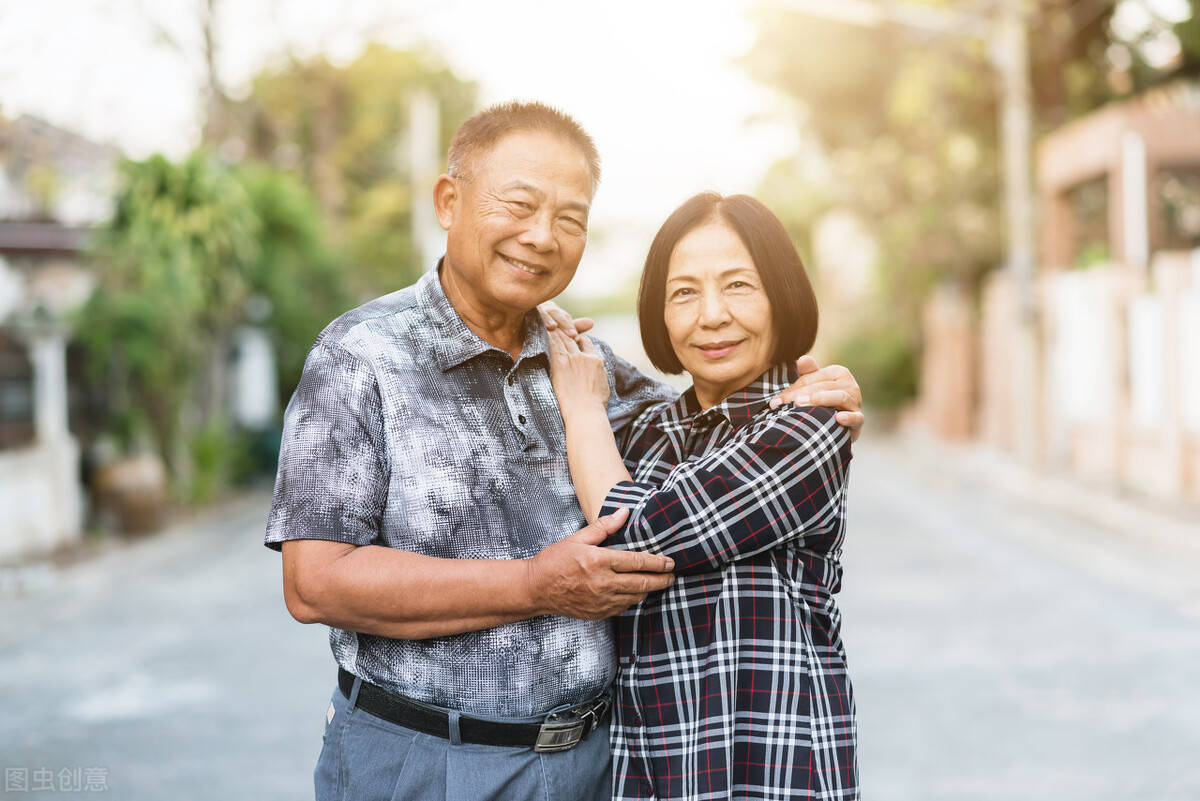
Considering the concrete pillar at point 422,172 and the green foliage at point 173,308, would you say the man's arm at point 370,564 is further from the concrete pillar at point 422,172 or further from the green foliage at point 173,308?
the concrete pillar at point 422,172

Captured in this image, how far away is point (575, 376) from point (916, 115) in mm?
22394

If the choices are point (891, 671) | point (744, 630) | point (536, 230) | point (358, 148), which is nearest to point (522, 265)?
point (536, 230)

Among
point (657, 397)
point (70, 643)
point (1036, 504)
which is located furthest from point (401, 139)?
point (657, 397)

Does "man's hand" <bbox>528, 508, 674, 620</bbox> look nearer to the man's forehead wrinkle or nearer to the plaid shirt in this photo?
the plaid shirt

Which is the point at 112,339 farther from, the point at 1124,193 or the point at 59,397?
the point at 1124,193

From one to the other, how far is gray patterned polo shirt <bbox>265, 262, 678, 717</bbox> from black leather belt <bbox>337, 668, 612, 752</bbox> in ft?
0.07

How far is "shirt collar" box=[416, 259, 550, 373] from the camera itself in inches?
88.9

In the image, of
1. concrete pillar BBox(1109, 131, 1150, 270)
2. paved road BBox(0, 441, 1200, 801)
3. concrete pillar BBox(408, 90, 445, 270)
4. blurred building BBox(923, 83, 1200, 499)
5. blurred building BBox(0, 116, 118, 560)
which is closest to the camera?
paved road BBox(0, 441, 1200, 801)

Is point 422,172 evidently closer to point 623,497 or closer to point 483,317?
point 483,317

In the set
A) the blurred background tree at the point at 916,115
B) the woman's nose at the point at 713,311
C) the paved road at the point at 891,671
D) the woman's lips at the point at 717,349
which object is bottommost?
the paved road at the point at 891,671

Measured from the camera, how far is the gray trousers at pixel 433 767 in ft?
7.06

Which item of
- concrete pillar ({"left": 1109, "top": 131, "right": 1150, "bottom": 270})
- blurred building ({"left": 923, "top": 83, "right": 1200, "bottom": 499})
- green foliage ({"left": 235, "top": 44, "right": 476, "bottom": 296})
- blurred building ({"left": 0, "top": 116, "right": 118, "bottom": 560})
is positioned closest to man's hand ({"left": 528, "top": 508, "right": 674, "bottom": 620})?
blurred building ({"left": 0, "top": 116, "right": 118, "bottom": 560})

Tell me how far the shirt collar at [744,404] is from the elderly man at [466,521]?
0.10 meters

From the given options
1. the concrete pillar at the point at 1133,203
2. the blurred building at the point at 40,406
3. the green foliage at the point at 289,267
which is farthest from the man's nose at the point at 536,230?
the green foliage at the point at 289,267
